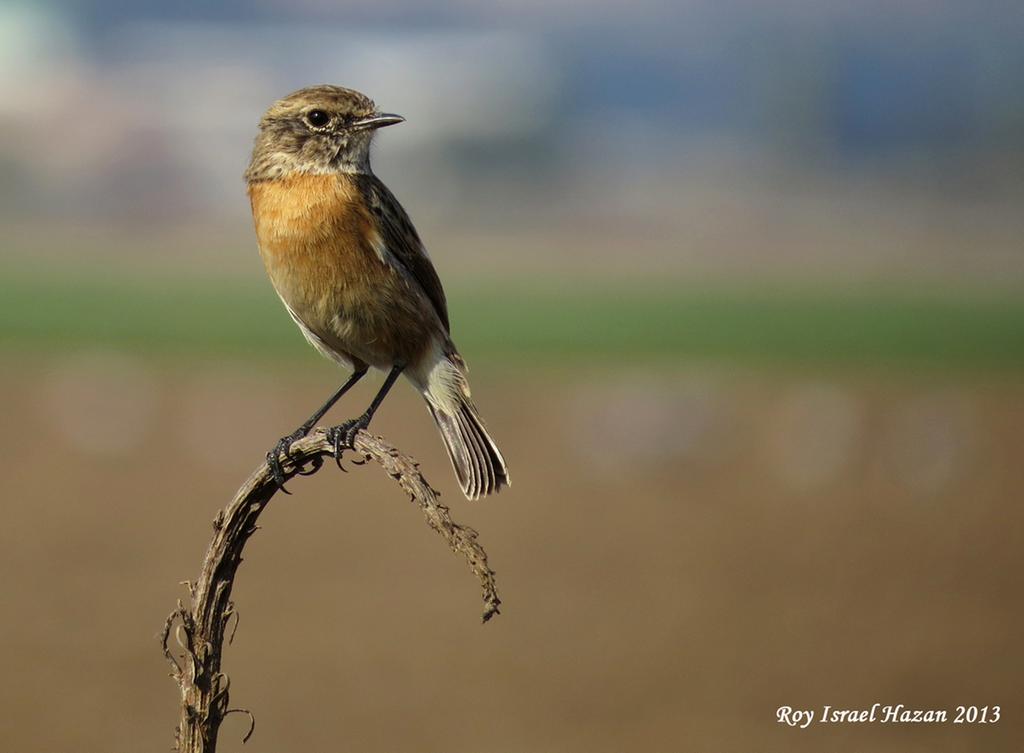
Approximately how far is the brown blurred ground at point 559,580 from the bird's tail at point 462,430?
813 cm

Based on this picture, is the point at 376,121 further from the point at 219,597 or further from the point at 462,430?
the point at 219,597

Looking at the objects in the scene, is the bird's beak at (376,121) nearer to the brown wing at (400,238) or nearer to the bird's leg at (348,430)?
the brown wing at (400,238)

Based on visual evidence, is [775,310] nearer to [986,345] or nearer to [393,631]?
[986,345]

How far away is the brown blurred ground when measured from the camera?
16.1 meters

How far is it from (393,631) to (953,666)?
20.3 ft

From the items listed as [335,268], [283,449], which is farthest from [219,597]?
[335,268]

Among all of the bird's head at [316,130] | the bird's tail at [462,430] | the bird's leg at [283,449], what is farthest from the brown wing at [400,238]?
the bird's leg at [283,449]

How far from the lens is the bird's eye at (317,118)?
7.39 metres

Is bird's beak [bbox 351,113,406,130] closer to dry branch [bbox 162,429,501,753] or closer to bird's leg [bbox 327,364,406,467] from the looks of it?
bird's leg [bbox 327,364,406,467]

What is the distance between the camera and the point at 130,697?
1642 cm

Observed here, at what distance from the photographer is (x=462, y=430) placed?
24.2 ft

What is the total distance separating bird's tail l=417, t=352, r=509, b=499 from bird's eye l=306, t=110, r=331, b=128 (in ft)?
3.85

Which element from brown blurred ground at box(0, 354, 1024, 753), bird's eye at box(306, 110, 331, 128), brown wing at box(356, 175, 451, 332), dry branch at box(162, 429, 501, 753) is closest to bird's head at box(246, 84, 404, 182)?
bird's eye at box(306, 110, 331, 128)

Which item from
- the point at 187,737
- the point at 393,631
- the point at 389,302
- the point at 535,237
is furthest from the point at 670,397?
the point at 535,237
